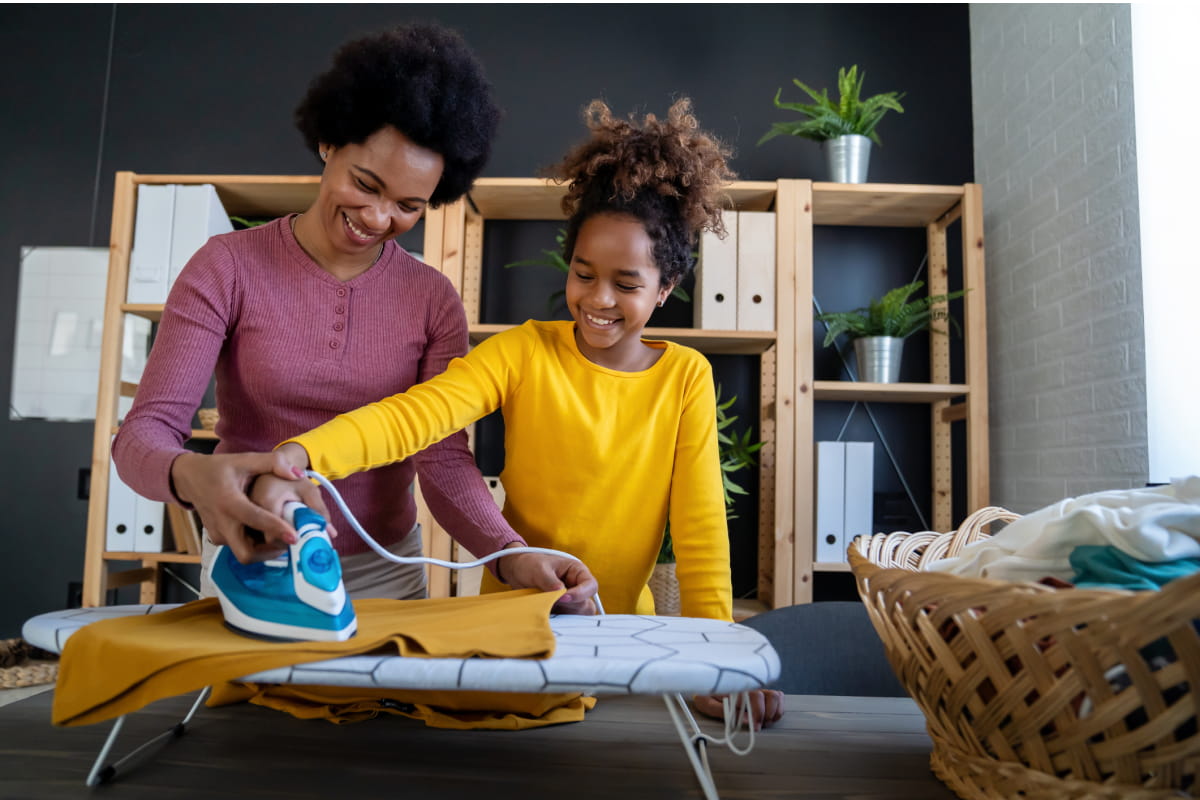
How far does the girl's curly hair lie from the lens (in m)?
1.19

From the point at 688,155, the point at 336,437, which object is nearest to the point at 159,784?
the point at 336,437

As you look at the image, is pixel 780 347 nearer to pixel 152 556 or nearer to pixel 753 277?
pixel 753 277

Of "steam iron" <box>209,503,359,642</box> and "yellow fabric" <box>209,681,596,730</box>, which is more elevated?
"steam iron" <box>209,503,359,642</box>

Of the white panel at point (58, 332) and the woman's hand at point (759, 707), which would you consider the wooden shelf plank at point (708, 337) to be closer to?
the white panel at point (58, 332)

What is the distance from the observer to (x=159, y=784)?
66 centimetres

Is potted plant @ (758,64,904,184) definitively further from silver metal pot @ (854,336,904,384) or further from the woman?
the woman

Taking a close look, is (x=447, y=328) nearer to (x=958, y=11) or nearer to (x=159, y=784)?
(x=159, y=784)

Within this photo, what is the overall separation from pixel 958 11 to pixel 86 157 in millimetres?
3068

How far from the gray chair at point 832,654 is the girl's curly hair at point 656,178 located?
1.78ft

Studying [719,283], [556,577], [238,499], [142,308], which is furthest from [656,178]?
[142,308]

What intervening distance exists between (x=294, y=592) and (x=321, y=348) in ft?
1.88

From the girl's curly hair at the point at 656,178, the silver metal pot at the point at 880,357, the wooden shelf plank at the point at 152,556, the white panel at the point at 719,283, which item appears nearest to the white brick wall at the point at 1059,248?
the silver metal pot at the point at 880,357

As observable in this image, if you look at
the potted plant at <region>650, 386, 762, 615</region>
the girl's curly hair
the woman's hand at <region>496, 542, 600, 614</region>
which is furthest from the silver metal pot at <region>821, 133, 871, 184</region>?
the woman's hand at <region>496, 542, 600, 614</region>

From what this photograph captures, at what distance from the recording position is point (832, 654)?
4.00ft
